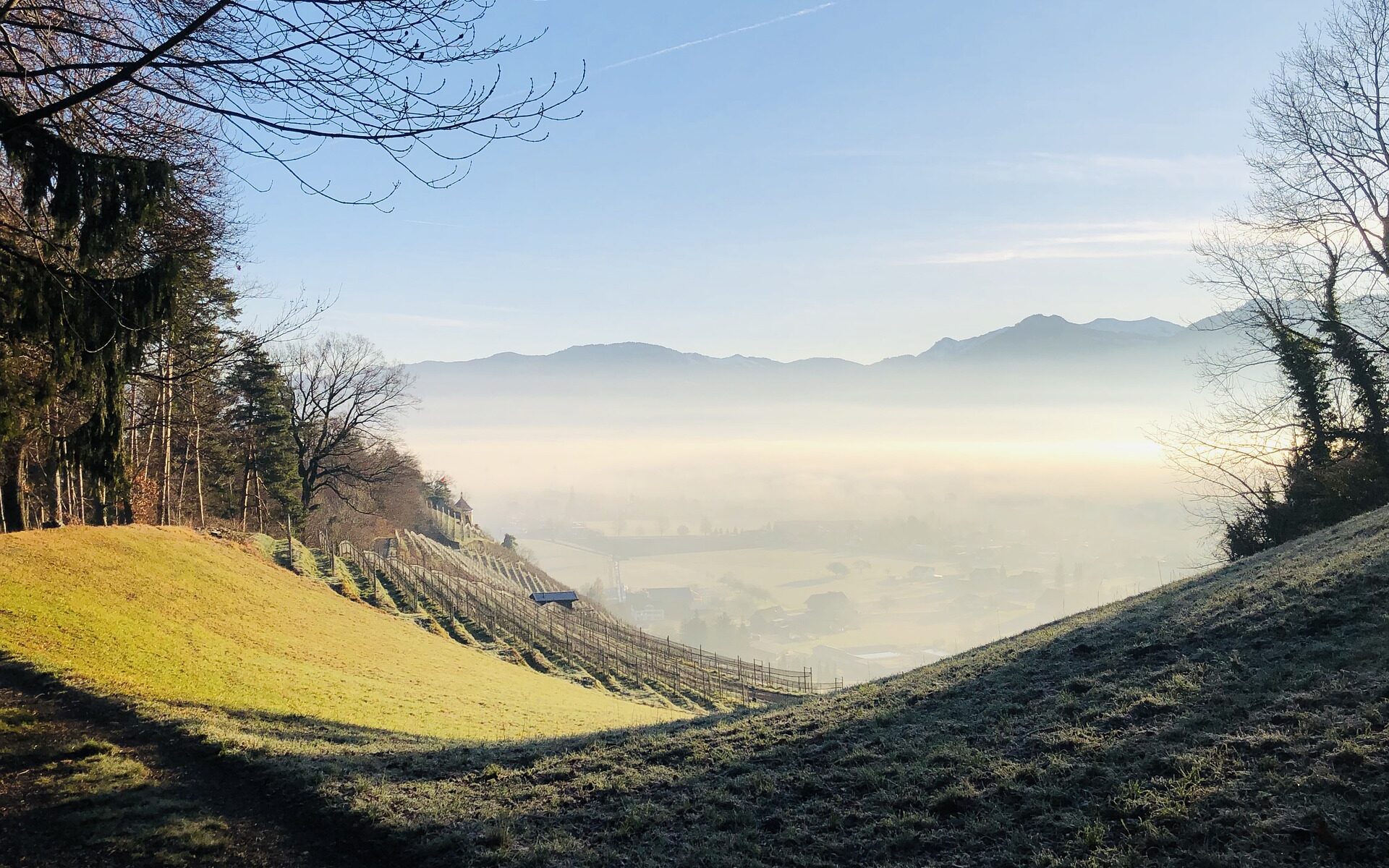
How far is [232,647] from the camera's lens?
1670 cm

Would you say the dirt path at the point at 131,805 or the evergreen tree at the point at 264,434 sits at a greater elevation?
the evergreen tree at the point at 264,434

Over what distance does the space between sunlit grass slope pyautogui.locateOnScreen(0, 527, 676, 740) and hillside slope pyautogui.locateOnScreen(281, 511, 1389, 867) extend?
6.36m

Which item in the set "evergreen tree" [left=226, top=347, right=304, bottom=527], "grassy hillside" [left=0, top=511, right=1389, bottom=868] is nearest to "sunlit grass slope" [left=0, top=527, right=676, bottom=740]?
"grassy hillside" [left=0, top=511, right=1389, bottom=868]

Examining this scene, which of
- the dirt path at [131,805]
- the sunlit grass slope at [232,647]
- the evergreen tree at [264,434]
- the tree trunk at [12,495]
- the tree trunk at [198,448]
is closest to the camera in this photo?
the dirt path at [131,805]

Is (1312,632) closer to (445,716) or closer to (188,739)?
(188,739)

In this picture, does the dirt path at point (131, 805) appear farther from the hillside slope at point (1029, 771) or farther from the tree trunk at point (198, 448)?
the tree trunk at point (198, 448)

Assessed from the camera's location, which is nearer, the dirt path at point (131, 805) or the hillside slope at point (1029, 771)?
the hillside slope at point (1029, 771)

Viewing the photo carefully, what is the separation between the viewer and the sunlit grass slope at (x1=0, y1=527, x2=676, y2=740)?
12.8 meters

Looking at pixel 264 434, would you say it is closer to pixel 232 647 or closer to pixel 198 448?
pixel 198 448

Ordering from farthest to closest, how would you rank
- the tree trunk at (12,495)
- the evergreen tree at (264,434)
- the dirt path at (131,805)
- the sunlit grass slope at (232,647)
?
the evergreen tree at (264,434) → the tree trunk at (12,495) → the sunlit grass slope at (232,647) → the dirt path at (131,805)

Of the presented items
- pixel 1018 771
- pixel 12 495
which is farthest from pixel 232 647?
pixel 1018 771

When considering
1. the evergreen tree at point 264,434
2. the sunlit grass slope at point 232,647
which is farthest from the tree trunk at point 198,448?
the sunlit grass slope at point 232,647

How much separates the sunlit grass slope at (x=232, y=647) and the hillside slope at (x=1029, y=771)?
636cm

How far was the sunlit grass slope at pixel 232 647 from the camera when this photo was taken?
41.8 ft
